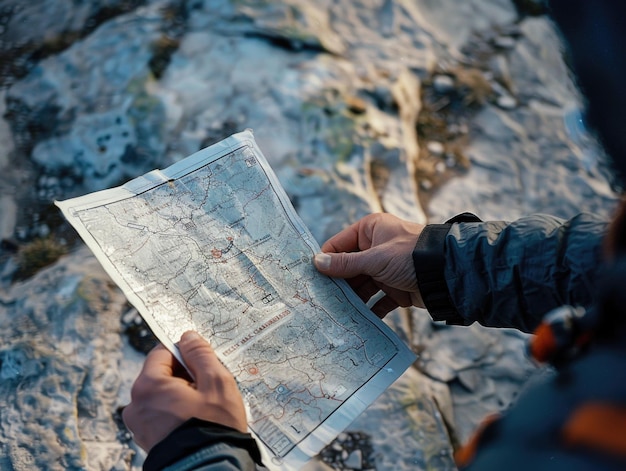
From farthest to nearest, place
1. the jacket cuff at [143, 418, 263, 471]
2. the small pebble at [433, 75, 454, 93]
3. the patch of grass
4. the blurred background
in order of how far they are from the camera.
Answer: the small pebble at [433, 75, 454, 93]
the patch of grass
the blurred background
the jacket cuff at [143, 418, 263, 471]

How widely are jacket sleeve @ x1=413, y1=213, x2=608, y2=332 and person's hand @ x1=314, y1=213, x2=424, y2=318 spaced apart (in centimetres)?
6

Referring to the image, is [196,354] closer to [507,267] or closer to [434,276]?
[434,276]

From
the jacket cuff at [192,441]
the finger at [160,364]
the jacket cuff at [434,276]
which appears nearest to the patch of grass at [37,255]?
the finger at [160,364]

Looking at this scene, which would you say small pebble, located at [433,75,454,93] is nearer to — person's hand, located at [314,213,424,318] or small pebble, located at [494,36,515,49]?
small pebble, located at [494,36,515,49]

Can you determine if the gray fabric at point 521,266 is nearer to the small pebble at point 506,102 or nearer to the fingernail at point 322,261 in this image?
the fingernail at point 322,261

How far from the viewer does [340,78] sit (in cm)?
213

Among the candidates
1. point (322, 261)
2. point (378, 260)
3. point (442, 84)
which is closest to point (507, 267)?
point (378, 260)

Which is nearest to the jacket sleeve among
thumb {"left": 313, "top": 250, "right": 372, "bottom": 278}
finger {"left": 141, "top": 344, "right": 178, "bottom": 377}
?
thumb {"left": 313, "top": 250, "right": 372, "bottom": 278}

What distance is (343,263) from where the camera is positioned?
1.37 meters

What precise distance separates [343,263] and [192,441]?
61 cm

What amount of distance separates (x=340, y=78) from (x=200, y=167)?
952 millimetres

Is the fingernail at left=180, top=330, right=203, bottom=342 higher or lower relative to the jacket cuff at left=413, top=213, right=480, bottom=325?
lower

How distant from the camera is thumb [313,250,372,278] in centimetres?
136

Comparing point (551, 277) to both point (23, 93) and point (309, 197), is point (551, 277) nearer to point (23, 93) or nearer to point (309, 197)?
point (309, 197)
